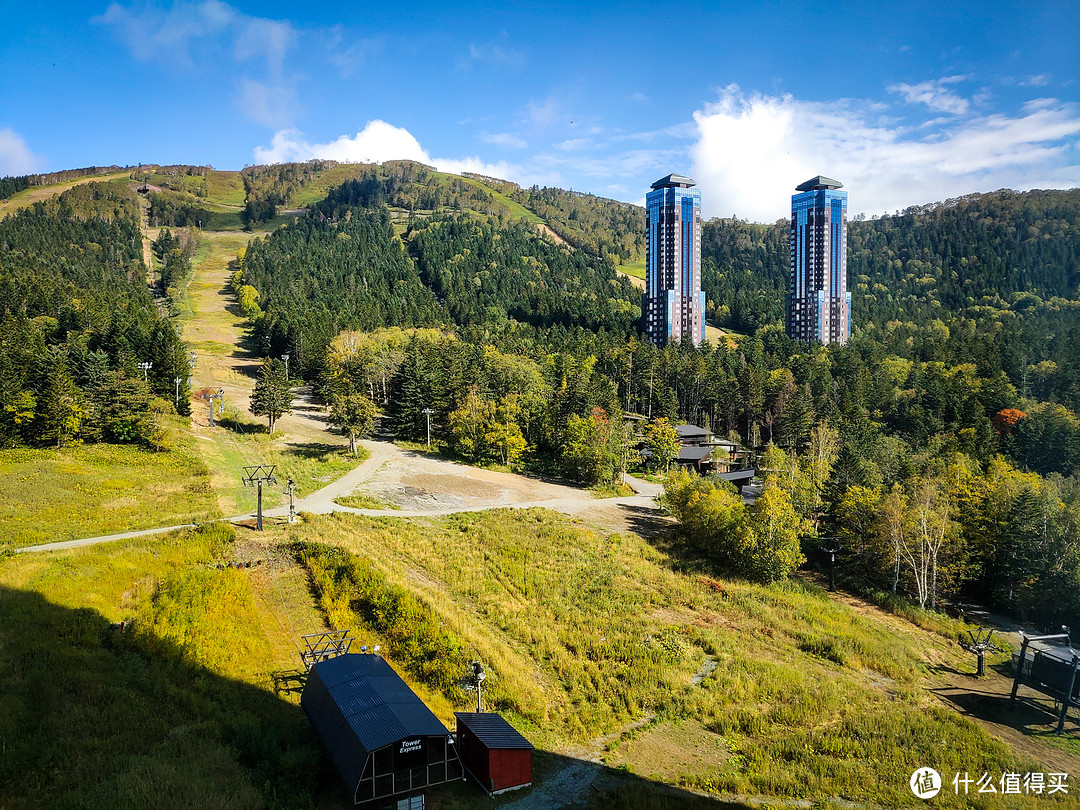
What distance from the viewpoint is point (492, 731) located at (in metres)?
16.5

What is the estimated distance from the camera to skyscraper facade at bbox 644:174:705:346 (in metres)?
129

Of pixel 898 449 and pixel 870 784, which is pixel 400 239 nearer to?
pixel 898 449

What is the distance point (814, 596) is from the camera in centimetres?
3609

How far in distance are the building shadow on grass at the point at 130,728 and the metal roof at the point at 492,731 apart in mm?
3854

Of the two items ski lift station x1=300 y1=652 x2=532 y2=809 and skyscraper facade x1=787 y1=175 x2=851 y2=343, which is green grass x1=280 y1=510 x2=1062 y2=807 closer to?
ski lift station x1=300 y1=652 x2=532 y2=809

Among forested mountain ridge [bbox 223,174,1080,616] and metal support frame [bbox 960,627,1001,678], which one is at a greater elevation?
forested mountain ridge [bbox 223,174,1080,616]

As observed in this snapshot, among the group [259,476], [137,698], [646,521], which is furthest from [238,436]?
[137,698]

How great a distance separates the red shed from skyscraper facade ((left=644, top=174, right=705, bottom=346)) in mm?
118265

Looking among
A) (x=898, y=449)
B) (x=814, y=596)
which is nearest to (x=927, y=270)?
(x=898, y=449)

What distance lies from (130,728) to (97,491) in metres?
30.6

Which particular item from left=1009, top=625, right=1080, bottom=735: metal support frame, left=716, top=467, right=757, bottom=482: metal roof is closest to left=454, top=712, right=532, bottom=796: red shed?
left=1009, top=625, right=1080, bottom=735: metal support frame

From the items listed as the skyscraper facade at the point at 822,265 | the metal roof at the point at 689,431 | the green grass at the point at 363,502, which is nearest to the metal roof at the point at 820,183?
the skyscraper facade at the point at 822,265

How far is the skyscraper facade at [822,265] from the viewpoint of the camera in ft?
433

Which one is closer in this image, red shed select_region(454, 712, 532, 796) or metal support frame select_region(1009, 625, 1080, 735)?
red shed select_region(454, 712, 532, 796)
